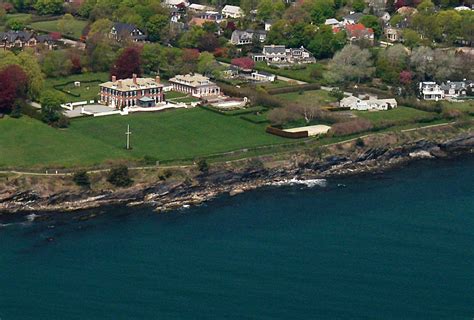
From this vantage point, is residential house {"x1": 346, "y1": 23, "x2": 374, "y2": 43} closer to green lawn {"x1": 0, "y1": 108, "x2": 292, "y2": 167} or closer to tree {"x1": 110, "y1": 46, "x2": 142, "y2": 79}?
tree {"x1": 110, "y1": 46, "x2": 142, "y2": 79}

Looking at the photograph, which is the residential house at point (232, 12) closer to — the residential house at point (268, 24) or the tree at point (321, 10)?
the residential house at point (268, 24)

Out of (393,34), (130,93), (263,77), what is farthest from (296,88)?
(393,34)

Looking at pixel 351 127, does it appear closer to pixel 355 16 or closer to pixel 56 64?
pixel 56 64

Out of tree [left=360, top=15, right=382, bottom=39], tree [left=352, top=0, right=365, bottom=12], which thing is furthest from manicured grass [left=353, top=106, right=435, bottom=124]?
tree [left=352, top=0, right=365, bottom=12]

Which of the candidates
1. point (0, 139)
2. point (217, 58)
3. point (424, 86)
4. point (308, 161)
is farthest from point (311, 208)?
point (217, 58)

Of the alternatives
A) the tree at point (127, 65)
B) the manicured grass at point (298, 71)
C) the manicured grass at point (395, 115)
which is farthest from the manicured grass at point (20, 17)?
the manicured grass at point (395, 115)

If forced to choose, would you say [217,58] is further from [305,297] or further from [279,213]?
[305,297]
